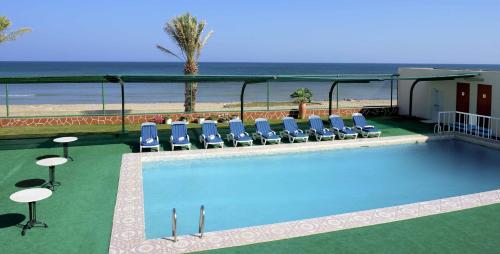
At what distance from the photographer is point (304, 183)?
1134cm

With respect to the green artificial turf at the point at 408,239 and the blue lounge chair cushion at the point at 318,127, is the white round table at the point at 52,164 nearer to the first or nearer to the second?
the green artificial turf at the point at 408,239

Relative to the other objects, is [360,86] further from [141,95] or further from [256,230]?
[256,230]

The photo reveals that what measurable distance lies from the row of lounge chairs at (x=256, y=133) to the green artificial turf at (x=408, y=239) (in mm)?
7602

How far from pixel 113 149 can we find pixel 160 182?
353 cm

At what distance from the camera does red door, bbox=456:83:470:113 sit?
18.0 m

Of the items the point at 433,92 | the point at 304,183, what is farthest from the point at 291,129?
the point at 433,92

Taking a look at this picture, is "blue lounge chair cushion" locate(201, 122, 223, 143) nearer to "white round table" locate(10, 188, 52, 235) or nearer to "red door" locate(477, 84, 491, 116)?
"white round table" locate(10, 188, 52, 235)

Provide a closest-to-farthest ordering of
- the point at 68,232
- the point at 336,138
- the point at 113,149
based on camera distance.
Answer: the point at 68,232 → the point at 113,149 → the point at 336,138

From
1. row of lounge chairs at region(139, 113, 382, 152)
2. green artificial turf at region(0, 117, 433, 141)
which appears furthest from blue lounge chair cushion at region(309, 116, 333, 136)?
green artificial turf at region(0, 117, 433, 141)

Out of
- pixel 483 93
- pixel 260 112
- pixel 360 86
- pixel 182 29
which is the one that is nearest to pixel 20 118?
pixel 182 29

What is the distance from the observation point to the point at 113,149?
13906 millimetres

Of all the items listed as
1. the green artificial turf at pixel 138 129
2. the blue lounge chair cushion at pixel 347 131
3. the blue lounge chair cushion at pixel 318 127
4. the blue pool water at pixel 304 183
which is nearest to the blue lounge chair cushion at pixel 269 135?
the blue pool water at pixel 304 183

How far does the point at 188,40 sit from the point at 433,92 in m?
12.3

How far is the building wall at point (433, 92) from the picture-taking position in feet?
54.5
